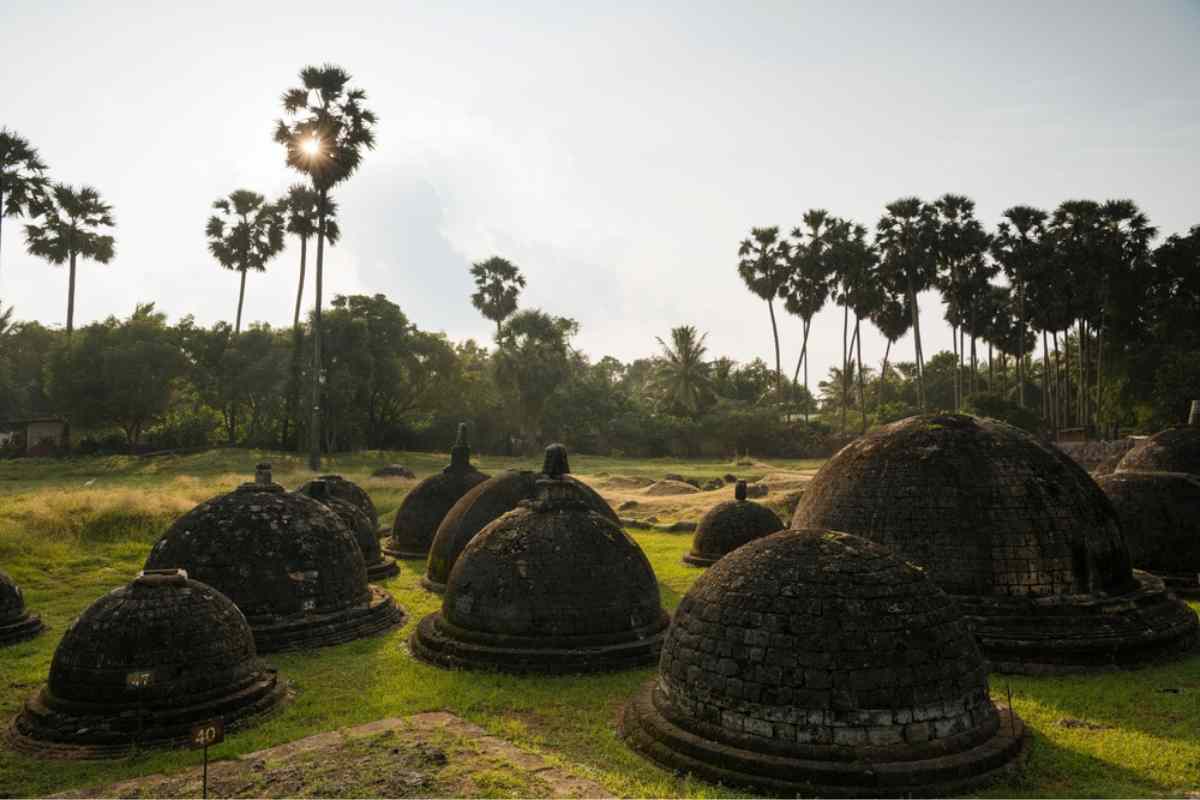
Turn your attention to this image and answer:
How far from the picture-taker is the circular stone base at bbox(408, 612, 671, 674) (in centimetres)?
1354

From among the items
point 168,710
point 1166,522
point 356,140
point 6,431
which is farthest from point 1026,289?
point 6,431

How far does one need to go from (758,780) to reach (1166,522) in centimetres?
1686

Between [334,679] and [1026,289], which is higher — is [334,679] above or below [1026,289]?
below

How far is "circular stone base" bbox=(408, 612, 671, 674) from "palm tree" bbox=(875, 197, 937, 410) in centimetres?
4072

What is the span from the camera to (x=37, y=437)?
174 ft

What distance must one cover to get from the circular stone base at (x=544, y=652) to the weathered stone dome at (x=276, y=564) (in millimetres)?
2844

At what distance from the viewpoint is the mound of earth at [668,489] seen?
43.5 meters

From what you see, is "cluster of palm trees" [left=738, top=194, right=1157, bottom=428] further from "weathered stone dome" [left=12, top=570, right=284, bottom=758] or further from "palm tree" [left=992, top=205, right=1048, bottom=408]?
"weathered stone dome" [left=12, top=570, right=284, bottom=758]

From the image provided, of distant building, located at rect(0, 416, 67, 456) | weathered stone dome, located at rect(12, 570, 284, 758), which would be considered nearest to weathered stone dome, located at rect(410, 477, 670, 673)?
weathered stone dome, located at rect(12, 570, 284, 758)

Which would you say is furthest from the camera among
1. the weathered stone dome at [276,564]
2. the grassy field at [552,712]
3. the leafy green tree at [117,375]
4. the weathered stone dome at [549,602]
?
the leafy green tree at [117,375]

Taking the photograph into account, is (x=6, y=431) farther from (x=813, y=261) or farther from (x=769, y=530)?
(x=813, y=261)

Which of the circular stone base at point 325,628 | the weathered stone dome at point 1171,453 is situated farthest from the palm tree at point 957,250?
the circular stone base at point 325,628

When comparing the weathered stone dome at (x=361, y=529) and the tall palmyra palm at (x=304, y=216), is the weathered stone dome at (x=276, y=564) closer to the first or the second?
the weathered stone dome at (x=361, y=529)

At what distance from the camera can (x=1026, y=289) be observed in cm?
5394
